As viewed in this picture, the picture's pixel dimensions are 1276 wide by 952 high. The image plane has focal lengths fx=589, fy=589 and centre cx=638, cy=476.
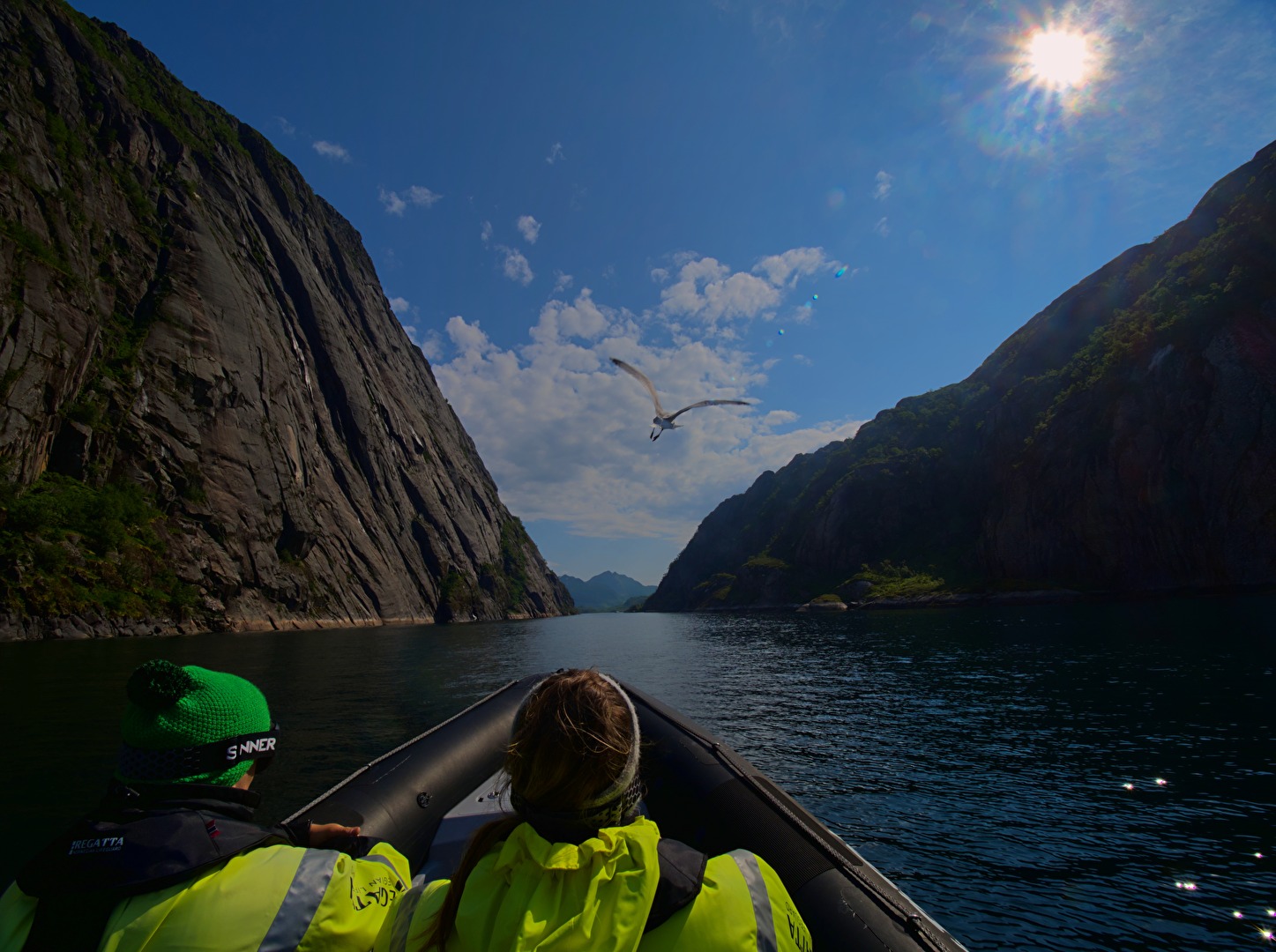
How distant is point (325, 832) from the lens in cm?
349

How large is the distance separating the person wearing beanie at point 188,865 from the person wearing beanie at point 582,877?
0.28m

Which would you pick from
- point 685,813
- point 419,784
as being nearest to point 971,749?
point 685,813

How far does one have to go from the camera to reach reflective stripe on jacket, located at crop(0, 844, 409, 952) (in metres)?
1.86

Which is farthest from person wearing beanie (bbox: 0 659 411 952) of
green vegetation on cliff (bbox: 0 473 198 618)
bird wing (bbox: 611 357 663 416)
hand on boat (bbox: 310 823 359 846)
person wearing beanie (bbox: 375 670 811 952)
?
green vegetation on cliff (bbox: 0 473 198 618)

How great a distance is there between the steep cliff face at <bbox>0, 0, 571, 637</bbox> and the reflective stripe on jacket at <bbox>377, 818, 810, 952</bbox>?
40290mm

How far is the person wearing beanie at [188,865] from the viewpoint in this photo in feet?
6.14

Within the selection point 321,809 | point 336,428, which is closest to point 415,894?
point 321,809

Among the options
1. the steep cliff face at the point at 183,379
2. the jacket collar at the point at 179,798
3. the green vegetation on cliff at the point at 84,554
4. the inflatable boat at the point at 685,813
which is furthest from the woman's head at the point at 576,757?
the steep cliff face at the point at 183,379

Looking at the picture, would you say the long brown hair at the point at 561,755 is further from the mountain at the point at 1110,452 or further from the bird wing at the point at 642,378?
the mountain at the point at 1110,452

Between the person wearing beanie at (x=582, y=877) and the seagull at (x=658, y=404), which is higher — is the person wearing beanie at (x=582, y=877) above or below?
below

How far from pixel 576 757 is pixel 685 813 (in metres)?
5.42

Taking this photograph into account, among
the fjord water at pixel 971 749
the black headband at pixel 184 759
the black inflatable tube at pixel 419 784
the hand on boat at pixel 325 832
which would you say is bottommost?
the fjord water at pixel 971 749

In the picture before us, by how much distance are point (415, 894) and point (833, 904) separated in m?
3.41

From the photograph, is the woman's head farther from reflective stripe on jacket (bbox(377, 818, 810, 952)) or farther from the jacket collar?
the jacket collar
